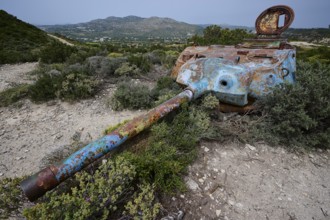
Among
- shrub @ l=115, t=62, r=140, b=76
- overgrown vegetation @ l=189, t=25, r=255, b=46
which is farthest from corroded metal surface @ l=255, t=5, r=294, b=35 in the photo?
overgrown vegetation @ l=189, t=25, r=255, b=46

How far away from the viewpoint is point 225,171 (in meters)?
2.65

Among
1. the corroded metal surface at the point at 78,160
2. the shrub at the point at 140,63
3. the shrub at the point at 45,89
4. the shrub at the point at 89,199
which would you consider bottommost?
the shrub at the point at 89,199

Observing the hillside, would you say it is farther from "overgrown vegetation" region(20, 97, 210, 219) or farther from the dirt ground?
"overgrown vegetation" region(20, 97, 210, 219)

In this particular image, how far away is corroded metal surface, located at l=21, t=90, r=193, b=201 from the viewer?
66.5 inches

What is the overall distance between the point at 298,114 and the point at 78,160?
3.25 m

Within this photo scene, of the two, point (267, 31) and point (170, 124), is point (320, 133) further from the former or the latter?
point (267, 31)

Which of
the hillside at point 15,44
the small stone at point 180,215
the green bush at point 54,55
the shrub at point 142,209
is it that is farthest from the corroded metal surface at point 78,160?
the hillside at point 15,44

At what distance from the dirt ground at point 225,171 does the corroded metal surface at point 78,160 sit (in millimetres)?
885

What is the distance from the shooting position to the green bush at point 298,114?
10.4 ft

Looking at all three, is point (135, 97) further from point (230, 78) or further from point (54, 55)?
point (54, 55)

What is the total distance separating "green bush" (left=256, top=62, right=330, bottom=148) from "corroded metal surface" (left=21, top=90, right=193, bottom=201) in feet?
6.36

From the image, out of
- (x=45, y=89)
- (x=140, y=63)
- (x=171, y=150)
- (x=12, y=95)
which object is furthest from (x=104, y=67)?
(x=171, y=150)

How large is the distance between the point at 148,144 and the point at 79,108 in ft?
8.00

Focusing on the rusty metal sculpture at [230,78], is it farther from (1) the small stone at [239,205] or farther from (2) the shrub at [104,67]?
(2) the shrub at [104,67]
